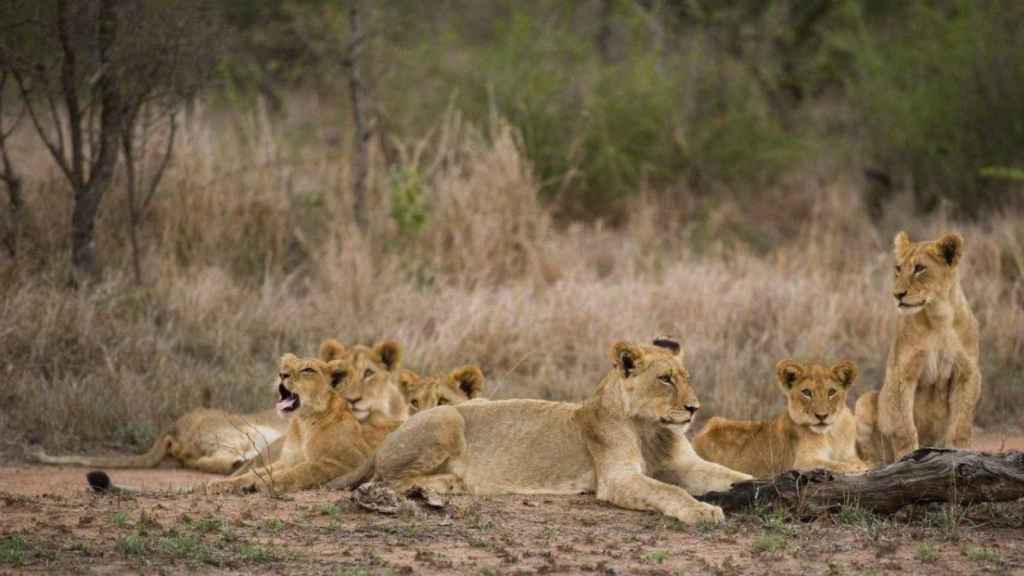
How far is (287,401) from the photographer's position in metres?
7.56

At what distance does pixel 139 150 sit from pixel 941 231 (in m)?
6.84

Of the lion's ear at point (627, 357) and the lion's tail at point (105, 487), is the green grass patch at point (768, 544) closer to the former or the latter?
the lion's ear at point (627, 357)

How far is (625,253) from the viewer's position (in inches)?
523

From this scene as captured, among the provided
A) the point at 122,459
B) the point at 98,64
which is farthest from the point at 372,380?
the point at 98,64

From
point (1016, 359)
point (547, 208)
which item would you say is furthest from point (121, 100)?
point (1016, 359)

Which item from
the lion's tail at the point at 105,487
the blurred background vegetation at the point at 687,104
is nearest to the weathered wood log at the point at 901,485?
the lion's tail at the point at 105,487

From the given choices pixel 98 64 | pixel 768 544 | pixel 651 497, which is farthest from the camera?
pixel 98 64

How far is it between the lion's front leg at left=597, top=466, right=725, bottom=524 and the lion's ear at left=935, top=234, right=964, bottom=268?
200 centimetres

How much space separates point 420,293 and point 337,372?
4014 mm

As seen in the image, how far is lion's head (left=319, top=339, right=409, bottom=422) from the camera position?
323 inches

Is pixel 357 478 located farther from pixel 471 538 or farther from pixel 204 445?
pixel 204 445

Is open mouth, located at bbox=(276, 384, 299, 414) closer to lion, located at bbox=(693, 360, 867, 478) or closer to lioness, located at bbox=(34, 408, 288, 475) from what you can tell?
lioness, located at bbox=(34, 408, 288, 475)

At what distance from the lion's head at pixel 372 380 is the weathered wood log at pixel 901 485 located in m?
2.28

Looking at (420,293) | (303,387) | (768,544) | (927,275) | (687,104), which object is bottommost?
(768,544)
